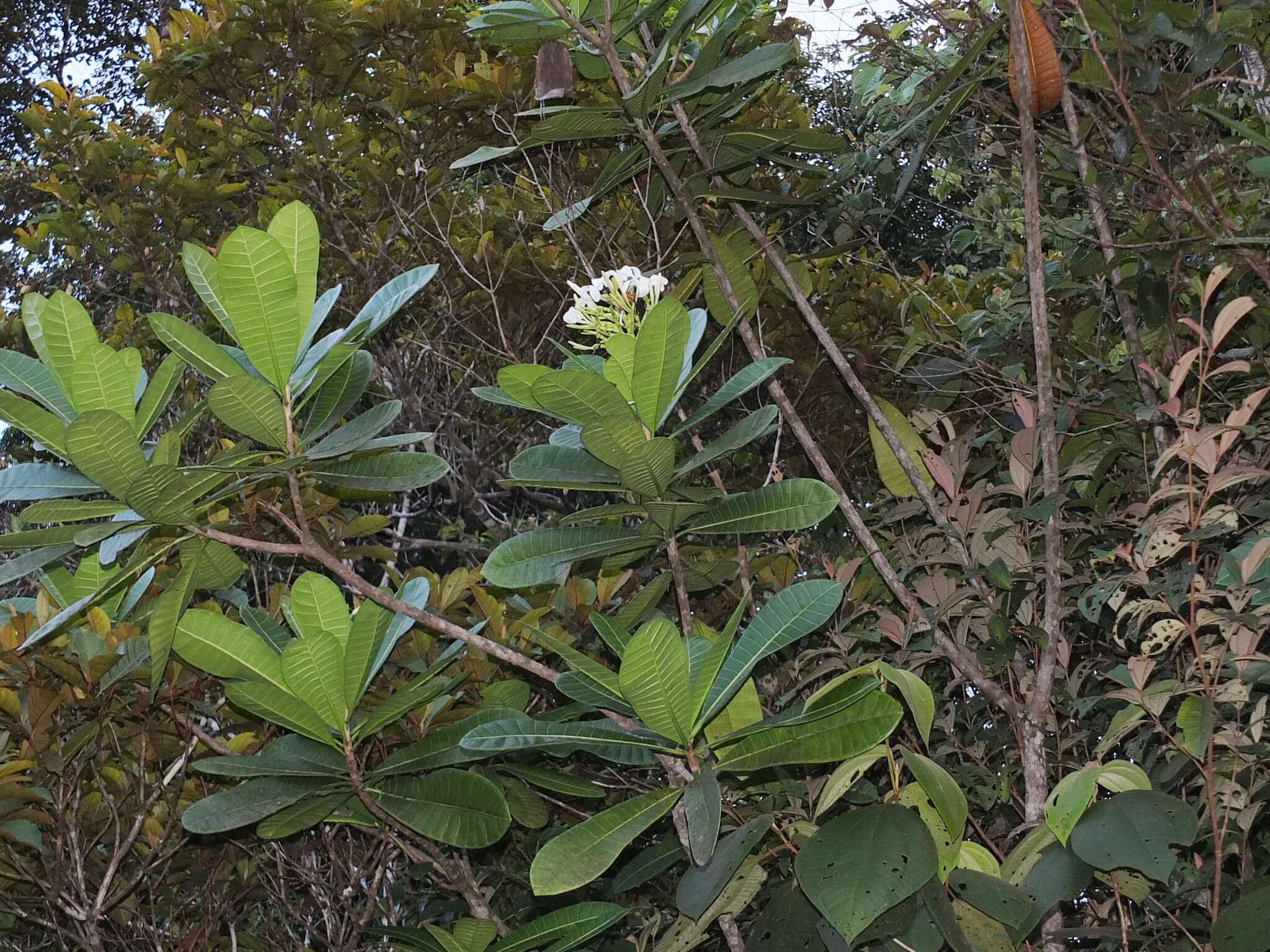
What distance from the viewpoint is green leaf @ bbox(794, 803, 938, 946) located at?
1.02 m

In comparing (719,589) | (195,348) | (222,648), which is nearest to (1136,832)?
(222,648)

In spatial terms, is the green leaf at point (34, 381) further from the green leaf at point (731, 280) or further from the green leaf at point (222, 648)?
the green leaf at point (731, 280)

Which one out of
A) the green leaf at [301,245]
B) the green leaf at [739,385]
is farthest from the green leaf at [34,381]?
the green leaf at [739,385]

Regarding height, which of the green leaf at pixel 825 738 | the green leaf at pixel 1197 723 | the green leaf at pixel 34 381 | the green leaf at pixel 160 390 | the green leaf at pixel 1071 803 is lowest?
the green leaf at pixel 1197 723

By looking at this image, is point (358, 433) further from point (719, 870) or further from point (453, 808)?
point (719, 870)

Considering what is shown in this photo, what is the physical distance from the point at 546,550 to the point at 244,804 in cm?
50

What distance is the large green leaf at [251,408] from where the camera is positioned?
50.3 inches

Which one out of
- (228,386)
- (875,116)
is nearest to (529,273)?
(875,116)

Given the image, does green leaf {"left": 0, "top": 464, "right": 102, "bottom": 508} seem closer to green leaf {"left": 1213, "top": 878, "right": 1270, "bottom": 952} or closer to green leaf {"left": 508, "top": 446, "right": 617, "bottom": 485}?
green leaf {"left": 508, "top": 446, "right": 617, "bottom": 485}

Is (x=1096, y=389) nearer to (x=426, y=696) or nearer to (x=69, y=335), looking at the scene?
(x=426, y=696)

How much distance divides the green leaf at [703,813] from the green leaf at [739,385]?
43 centimetres

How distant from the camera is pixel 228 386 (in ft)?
4.18

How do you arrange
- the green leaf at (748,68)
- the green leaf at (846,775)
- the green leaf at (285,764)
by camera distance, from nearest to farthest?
the green leaf at (846,775) < the green leaf at (285,764) < the green leaf at (748,68)

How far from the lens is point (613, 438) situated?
1.25 metres
